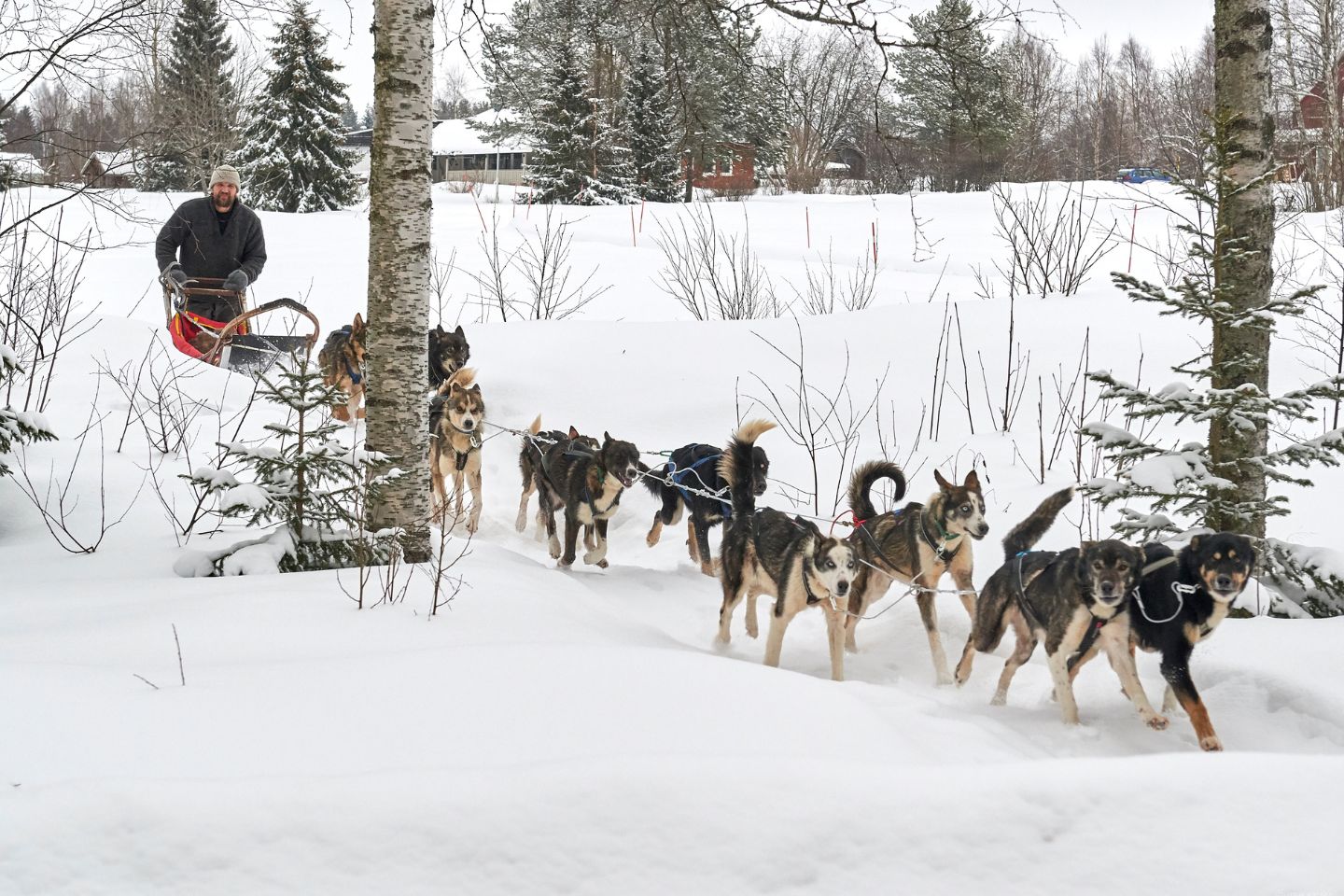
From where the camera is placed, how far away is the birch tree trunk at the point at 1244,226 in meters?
4.81

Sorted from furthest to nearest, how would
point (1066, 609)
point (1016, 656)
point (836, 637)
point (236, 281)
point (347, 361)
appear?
point (236, 281) < point (347, 361) < point (836, 637) < point (1016, 656) < point (1066, 609)

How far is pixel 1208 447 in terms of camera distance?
486 cm

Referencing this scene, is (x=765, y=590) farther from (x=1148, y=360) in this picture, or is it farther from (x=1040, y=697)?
(x=1148, y=360)

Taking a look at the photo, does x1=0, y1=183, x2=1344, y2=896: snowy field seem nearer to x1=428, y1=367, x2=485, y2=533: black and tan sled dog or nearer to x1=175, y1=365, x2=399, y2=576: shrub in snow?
x1=175, y1=365, x2=399, y2=576: shrub in snow

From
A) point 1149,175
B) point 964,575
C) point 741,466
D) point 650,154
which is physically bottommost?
point 964,575

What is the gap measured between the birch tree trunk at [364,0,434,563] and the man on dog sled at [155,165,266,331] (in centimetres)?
474

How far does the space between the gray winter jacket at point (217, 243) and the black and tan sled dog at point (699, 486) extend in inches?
194

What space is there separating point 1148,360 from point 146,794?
788 cm

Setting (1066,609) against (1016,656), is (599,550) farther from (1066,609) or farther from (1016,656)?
(1066,609)

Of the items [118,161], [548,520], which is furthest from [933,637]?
[118,161]

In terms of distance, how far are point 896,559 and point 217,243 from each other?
721 centimetres

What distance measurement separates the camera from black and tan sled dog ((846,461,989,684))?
474 centimetres

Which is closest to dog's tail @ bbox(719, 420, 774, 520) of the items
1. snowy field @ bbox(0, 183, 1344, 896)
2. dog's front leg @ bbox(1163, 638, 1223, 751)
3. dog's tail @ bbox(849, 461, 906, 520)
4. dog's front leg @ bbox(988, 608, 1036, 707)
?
dog's tail @ bbox(849, 461, 906, 520)

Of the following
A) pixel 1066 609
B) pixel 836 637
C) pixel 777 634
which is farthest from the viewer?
pixel 777 634
